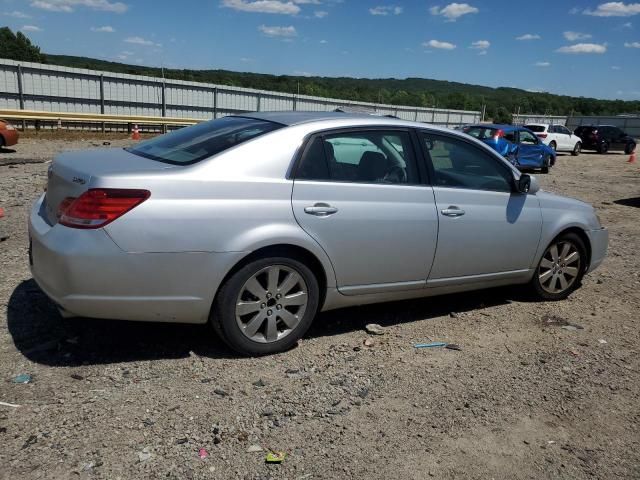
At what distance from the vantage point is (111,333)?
13.6 ft

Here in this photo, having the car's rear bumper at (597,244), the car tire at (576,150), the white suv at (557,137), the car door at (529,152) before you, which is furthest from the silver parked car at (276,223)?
the car tire at (576,150)

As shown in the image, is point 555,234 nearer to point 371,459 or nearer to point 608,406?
point 608,406

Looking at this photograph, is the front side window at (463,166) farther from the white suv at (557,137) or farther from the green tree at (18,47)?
the green tree at (18,47)

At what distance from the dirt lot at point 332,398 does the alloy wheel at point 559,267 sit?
1.35 feet

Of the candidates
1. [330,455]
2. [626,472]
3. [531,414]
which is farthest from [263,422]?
[626,472]

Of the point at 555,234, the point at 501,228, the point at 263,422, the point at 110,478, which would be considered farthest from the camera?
the point at 555,234

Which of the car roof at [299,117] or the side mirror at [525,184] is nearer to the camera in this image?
the car roof at [299,117]

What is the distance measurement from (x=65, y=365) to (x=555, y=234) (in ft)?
13.9

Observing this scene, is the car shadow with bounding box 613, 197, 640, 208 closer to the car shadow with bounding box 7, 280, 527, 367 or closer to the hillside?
the car shadow with bounding box 7, 280, 527, 367

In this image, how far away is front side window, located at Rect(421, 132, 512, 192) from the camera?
4.62 metres

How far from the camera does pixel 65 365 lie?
365 cm

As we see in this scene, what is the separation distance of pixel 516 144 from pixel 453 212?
16139 millimetres

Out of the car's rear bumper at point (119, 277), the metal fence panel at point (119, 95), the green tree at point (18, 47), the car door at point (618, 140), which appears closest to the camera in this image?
the car's rear bumper at point (119, 277)

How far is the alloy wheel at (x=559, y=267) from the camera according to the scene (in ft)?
17.9
